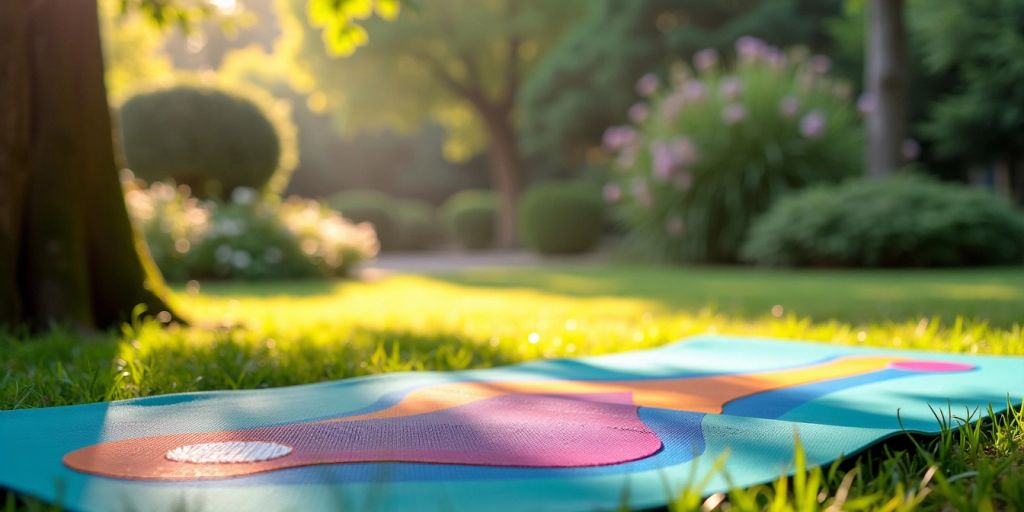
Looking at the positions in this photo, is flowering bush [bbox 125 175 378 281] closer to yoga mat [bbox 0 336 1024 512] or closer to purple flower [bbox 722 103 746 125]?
purple flower [bbox 722 103 746 125]

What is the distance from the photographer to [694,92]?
10430 millimetres

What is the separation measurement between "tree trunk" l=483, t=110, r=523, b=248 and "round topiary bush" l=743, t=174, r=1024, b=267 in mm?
10859

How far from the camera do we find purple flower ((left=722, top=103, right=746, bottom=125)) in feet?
31.4

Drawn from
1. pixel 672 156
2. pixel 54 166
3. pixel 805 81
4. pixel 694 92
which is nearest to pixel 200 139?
pixel 672 156

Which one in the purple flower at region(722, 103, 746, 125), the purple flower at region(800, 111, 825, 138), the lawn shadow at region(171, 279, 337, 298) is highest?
the purple flower at region(722, 103, 746, 125)

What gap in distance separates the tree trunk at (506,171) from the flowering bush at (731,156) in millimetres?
8524

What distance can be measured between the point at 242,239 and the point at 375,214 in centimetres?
986

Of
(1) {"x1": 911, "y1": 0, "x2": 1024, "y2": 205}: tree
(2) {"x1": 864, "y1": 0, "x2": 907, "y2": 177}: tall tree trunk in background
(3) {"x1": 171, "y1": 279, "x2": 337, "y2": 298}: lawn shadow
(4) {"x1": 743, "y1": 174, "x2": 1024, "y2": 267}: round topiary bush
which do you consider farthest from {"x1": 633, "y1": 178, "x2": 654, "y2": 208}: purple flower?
(1) {"x1": 911, "y1": 0, "x2": 1024, "y2": 205}: tree

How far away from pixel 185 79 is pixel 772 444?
34.5 feet

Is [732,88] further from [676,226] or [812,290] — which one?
[812,290]

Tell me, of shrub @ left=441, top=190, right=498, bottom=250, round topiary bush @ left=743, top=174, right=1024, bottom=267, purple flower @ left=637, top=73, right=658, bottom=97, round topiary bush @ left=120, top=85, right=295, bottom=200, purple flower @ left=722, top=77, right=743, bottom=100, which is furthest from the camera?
shrub @ left=441, top=190, right=498, bottom=250

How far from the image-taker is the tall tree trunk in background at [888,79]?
8.97 meters

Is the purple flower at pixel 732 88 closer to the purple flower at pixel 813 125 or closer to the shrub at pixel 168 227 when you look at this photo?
the purple flower at pixel 813 125

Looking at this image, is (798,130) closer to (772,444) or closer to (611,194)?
(611,194)
